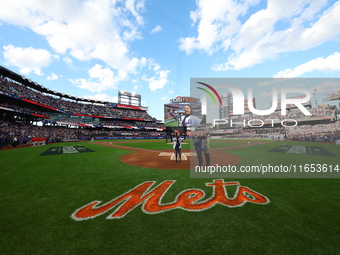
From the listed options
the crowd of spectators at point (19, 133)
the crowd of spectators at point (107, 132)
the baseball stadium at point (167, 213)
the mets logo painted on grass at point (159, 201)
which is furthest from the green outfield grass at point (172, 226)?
the crowd of spectators at point (107, 132)

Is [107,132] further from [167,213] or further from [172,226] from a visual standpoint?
[172,226]

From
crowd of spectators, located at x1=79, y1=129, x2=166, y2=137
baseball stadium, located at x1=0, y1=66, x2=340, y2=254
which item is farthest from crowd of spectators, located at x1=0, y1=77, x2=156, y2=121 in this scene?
baseball stadium, located at x1=0, y1=66, x2=340, y2=254

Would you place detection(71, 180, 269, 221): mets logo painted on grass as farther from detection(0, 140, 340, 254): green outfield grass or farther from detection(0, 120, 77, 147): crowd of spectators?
detection(0, 120, 77, 147): crowd of spectators

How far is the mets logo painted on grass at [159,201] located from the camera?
4098mm

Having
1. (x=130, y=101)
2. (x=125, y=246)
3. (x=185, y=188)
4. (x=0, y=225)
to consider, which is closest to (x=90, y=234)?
(x=125, y=246)

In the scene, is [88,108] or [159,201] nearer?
[159,201]

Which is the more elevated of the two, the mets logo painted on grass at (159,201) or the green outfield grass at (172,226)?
the green outfield grass at (172,226)

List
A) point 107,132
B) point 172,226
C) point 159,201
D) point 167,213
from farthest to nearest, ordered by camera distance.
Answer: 1. point 107,132
2. point 159,201
3. point 167,213
4. point 172,226

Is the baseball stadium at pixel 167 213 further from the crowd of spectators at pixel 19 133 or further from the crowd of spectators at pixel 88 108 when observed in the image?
the crowd of spectators at pixel 88 108

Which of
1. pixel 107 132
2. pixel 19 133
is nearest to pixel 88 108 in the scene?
pixel 107 132

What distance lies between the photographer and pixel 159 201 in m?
4.71

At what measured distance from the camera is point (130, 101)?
247 ft

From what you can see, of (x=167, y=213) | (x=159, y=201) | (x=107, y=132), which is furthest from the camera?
(x=107, y=132)

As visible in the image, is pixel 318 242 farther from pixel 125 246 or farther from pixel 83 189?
pixel 83 189
